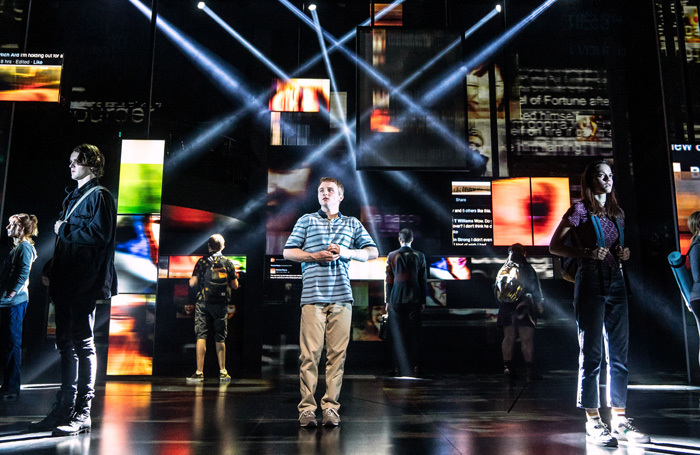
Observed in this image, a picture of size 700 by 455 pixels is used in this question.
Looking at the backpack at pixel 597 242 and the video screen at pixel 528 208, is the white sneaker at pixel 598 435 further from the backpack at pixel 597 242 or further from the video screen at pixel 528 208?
the video screen at pixel 528 208

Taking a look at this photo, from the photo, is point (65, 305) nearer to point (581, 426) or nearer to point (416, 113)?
point (581, 426)

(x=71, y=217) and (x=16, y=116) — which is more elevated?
(x=16, y=116)

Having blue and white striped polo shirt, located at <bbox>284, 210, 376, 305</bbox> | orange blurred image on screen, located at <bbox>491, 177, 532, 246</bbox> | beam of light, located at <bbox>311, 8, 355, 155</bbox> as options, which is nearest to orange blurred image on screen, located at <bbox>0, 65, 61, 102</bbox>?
beam of light, located at <bbox>311, 8, 355, 155</bbox>

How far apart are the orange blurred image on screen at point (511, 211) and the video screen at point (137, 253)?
5141 mm

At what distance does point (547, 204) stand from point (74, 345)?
7.37 m

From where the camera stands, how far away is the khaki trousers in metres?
3.51

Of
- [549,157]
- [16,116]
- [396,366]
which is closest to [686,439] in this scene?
[396,366]

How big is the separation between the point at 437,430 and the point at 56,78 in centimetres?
664

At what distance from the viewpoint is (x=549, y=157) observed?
8898 millimetres

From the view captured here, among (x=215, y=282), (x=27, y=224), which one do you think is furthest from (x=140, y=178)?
(x=27, y=224)

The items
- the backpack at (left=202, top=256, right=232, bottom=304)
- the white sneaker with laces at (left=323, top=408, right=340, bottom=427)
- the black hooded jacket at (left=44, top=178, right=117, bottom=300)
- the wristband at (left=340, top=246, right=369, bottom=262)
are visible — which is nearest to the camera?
the black hooded jacket at (left=44, top=178, right=117, bottom=300)

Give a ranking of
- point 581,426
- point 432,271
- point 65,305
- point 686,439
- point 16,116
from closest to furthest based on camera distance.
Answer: point 686,439
point 65,305
point 581,426
point 16,116
point 432,271

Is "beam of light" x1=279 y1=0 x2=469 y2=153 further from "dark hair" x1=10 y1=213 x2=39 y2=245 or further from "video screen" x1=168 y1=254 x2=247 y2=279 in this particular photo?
"video screen" x1=168 y1=254 x2=247 y2=279

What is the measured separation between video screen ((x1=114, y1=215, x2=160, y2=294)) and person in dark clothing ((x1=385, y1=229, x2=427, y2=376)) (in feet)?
10.0
